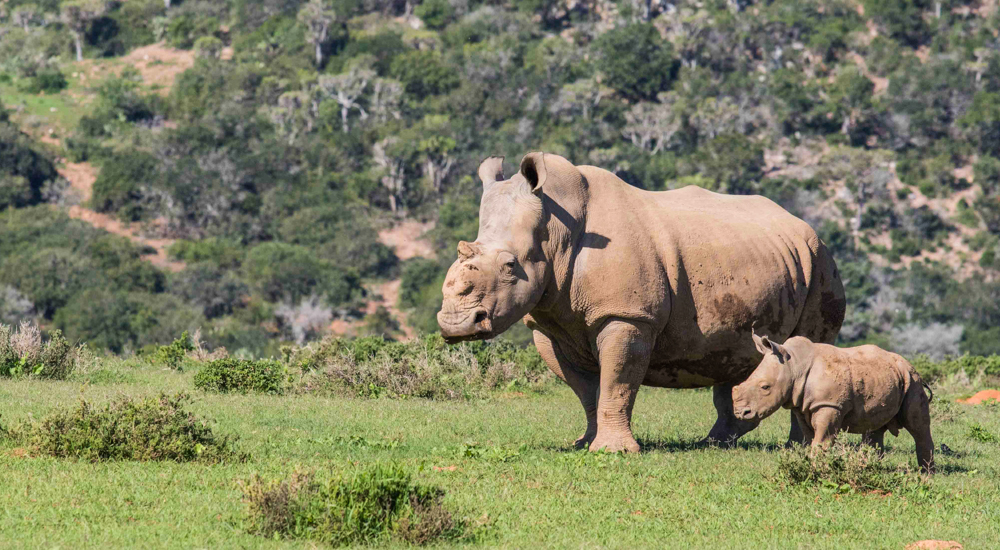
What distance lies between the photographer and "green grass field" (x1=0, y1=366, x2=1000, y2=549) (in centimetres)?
872

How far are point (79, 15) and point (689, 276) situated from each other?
321 ft

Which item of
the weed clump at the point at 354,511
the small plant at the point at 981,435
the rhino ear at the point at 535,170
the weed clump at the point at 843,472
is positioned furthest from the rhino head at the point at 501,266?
the small plant at the point at 981,435

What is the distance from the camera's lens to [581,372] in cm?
1244

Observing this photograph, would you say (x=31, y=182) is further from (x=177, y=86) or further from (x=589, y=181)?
(x=589, y=181)

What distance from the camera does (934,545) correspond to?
8.76 meters

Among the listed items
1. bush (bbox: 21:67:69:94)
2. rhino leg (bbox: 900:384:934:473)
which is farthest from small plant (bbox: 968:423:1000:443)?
bush (bbox: 21:67:69:94)

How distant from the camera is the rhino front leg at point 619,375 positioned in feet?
37.4

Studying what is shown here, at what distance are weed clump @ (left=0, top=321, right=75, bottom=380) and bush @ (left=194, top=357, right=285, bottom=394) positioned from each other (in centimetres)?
162

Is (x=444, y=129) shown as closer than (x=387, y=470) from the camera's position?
No

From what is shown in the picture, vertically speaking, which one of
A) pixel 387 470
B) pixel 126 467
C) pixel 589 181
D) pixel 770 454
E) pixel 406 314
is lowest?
pixel 406 314

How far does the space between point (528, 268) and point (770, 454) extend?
9.70 ft

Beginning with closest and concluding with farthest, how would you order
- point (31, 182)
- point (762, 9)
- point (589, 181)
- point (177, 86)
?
1. point (589, 181)
2. point (31, 182)
3. point (177, 86)
4. point (762, 9)

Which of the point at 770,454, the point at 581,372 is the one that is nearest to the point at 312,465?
the point at 581,372

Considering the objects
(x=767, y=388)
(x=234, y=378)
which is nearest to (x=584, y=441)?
(x=767, y=388)
